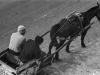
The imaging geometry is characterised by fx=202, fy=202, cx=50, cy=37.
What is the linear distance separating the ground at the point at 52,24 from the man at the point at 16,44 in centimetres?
142

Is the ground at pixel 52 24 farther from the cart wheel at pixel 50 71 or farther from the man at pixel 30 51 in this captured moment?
the man at pixel 30 51

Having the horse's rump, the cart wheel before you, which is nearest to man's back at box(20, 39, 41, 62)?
the cart wheel

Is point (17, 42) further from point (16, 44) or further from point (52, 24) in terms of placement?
point (52, 24)

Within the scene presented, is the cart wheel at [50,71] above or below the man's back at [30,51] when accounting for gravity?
below

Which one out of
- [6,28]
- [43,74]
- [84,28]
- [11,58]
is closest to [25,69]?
[11,58]

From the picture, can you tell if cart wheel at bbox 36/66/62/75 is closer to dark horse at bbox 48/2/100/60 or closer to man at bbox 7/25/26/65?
dark horse at bbox 48/2/100/60

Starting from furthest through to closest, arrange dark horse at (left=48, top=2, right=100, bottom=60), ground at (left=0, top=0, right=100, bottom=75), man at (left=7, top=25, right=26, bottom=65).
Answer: ground at (left=0, top=0, right=100, bottom=75) < dark horse at (left=48, top=2, right=100, bottom=60) < man at (left=7, top=25, right=26, bottom=65)

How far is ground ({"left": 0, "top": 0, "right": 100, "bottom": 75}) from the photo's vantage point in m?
7.12

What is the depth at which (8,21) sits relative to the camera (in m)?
9.75

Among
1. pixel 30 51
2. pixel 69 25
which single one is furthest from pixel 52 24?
pixel 30 51

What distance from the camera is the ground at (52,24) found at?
7121mm

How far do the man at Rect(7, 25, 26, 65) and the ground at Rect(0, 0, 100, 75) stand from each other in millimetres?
1420

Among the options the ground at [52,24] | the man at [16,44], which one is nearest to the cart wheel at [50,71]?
the ground at [52,24]

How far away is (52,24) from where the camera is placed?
9742mm
